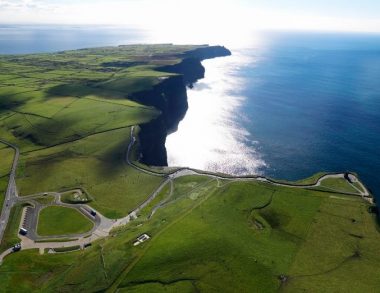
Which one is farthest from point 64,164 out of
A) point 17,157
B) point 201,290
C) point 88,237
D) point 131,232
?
point 201,290

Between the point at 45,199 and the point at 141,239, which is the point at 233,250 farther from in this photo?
the point at 45,199

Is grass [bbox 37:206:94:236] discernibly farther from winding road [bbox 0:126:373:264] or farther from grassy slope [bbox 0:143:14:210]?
grassy slope [bbox 0:143:14:210]

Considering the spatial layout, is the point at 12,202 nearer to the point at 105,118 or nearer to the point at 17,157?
the point at 17,157

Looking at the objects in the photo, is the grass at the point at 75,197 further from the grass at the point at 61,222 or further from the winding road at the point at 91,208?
the grass at the point at 61,222

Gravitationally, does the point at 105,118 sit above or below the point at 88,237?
above

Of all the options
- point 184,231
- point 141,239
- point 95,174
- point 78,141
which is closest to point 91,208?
point 95,174

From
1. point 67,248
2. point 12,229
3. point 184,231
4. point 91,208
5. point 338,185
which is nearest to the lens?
point 184,231

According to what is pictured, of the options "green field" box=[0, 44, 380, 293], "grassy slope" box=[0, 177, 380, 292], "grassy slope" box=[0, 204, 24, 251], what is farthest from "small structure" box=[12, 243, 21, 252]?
"grassy slope" box=[0, 177, 380, 292]

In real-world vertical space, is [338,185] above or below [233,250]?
above
